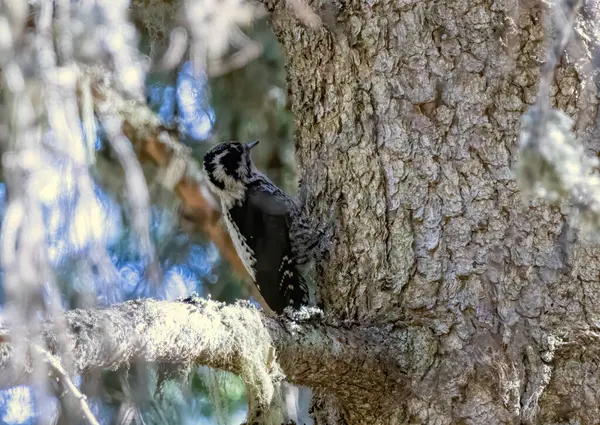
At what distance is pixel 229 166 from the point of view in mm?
4051

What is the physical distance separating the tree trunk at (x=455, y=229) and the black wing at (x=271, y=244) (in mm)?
872

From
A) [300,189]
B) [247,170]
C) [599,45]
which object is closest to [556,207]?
[599,45]

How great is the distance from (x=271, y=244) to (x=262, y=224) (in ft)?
0.40

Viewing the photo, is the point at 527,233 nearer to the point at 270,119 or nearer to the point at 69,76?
the point at 69,76

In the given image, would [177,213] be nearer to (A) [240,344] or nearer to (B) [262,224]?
(B) [262,224]

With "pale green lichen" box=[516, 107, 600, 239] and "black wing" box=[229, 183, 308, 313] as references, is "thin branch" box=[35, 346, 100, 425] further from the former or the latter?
"black wing" box=[229, 183, 308, 313]

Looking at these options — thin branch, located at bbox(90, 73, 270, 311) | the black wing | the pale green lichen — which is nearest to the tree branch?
the pale green lichen

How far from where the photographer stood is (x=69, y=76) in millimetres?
1705

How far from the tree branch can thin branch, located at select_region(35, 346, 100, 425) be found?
5cm

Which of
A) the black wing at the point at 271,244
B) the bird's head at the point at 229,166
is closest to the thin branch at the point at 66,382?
the black wing at the point at 271,244

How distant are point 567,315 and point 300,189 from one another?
1.33 m

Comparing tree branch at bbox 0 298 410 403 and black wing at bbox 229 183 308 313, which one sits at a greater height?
black wing at bbox 229 183 308 313

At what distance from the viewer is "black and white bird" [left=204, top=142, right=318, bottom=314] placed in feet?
12.1

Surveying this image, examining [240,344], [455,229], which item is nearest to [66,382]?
[240,344]
